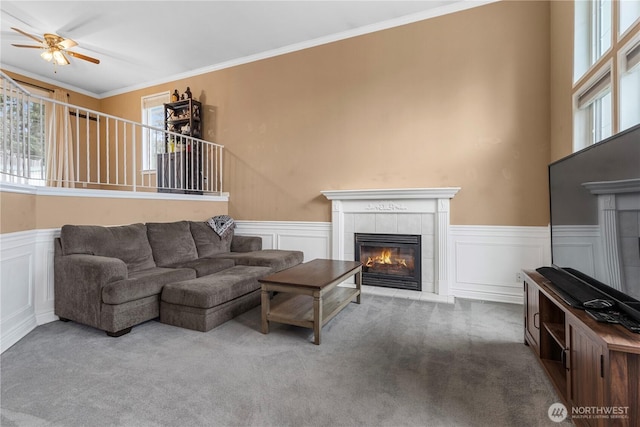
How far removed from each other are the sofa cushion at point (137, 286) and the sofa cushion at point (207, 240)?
116cm

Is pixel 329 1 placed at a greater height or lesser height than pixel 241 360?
greater

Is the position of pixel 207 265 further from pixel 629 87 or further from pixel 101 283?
pixel 629 87

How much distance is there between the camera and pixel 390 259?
13.1 feet

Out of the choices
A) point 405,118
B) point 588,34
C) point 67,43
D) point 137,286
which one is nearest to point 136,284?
point 137,286

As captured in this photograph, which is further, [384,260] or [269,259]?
[384,260]

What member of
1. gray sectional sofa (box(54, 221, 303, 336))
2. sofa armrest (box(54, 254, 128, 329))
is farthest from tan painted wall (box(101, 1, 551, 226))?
sofa armrest (box(54, 254, 128, 329))

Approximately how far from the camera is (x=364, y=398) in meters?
1.67

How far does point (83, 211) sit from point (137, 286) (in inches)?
54.1

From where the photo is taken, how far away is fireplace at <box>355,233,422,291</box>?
150 inches

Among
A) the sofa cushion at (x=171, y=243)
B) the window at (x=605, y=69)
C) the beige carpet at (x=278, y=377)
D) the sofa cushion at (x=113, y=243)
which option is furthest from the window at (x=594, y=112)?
the sofa cushion at (x=113, y=243)

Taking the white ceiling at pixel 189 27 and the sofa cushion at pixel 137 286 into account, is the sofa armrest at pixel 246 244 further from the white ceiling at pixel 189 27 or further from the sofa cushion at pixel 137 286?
the white ceiling at pixel 189 27

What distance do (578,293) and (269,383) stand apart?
1.77 meters

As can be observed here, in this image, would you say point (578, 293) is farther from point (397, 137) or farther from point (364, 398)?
point (397, 137)

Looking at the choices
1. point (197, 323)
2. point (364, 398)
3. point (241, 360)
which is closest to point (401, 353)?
point (364, 398)
